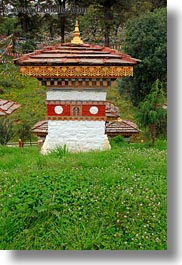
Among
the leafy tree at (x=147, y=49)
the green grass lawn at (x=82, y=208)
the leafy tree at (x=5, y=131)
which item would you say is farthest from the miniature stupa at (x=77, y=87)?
Result: the leafy tree at (x=147, y=49)

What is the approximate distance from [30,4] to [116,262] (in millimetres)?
16047

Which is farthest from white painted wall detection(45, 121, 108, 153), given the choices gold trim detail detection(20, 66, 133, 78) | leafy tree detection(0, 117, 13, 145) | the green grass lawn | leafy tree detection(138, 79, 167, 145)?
leafy tree detection(0, 117, 13, 145)

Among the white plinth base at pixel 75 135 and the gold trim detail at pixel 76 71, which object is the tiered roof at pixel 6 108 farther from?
the gold trim detail at pixel 76 71

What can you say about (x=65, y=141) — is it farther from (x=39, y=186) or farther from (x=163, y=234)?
(x=163, y=234)

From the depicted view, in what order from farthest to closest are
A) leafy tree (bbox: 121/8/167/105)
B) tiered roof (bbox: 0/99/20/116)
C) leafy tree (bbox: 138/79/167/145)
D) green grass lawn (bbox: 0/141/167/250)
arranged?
1. leafy tree (bbox: 121/8/167/105)
2. leafy tree (bbox: 138/79/167/145)
3. tiered roof (bbox: 0/99/20/116)
4. green grass lawn (bbox: 0/141/167/250)

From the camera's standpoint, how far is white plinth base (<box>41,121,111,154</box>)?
20.7 feet

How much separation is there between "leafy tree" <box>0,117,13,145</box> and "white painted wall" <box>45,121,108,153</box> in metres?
4.74

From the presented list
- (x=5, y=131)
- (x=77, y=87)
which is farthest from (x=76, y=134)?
(x=5, y=131)

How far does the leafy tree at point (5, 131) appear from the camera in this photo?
10.9 meters

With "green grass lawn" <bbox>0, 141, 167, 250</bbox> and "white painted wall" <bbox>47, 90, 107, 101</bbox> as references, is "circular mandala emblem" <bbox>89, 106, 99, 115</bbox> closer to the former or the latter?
"white painted wall" <bbox>47, 90, 107, 101</bbox>

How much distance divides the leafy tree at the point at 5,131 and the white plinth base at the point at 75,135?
4.74 metres

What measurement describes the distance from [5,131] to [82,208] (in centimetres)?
719

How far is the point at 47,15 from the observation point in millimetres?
18453

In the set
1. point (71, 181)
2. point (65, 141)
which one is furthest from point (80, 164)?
point (65, 141)
